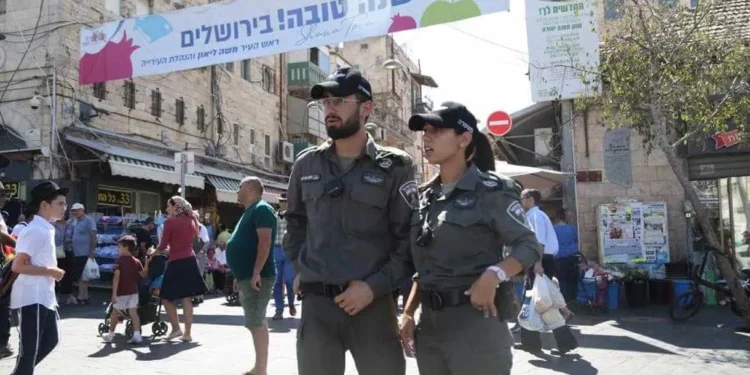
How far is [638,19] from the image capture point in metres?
9.16

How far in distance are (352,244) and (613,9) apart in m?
9.03

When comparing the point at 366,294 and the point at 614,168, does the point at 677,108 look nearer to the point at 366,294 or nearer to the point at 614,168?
the point at 614,168

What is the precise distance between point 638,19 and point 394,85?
121 ft

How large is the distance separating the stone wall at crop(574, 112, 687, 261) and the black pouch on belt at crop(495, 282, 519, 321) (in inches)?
448

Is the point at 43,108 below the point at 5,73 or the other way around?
below

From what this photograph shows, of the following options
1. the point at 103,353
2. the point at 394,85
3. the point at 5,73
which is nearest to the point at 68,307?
the point at 103,353

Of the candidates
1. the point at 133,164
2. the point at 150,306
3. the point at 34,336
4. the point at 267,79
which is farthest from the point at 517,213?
the point at 267,79

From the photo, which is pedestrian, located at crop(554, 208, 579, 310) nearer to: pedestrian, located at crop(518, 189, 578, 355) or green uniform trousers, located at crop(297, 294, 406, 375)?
pedestrian, located at crop(518, 189, 578, 355)

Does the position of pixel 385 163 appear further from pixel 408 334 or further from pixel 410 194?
pixel 408 334

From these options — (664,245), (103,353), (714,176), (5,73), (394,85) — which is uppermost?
(394,85)

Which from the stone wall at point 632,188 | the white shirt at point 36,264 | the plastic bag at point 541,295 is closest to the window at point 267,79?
the stone wall at point 632,188

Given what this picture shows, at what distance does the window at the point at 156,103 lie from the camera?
1991 cm

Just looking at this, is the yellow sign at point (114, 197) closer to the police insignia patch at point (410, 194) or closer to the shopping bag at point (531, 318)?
the shopping bag at point (531, 318)

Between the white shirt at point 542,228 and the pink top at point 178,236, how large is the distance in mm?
4274
